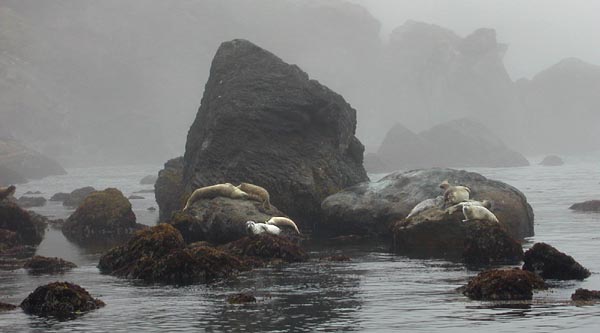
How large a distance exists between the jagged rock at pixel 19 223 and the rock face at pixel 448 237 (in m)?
12.9

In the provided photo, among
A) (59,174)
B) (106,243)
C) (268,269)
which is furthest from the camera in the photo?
(59,174)

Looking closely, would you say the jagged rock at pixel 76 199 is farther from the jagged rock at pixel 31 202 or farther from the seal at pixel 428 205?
the seal at pixel 428 205

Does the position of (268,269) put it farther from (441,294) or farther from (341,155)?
(341,155)

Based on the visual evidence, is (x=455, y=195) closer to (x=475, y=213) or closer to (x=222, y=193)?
(x=475, y=213)

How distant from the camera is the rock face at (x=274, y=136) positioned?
3241cm

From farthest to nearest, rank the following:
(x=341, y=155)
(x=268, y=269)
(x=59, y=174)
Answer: (x=59, y=174), (x=341, y=155), (x=268, y=269)

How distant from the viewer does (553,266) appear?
17938mm

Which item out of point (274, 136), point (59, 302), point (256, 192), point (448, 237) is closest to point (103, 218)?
point (274, 136)

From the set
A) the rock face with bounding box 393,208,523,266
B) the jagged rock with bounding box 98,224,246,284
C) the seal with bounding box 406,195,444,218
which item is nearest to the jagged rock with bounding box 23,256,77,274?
the jagged rock with bounding box 98,224,246,284

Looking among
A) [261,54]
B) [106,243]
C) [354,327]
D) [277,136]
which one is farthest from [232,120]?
[354,327]

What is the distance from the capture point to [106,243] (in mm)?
29344

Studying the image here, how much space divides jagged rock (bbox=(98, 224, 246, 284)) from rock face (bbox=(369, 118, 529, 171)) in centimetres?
10551

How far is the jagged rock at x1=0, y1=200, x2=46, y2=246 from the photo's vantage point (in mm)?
29922

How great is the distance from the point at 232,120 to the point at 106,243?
7.59 m
